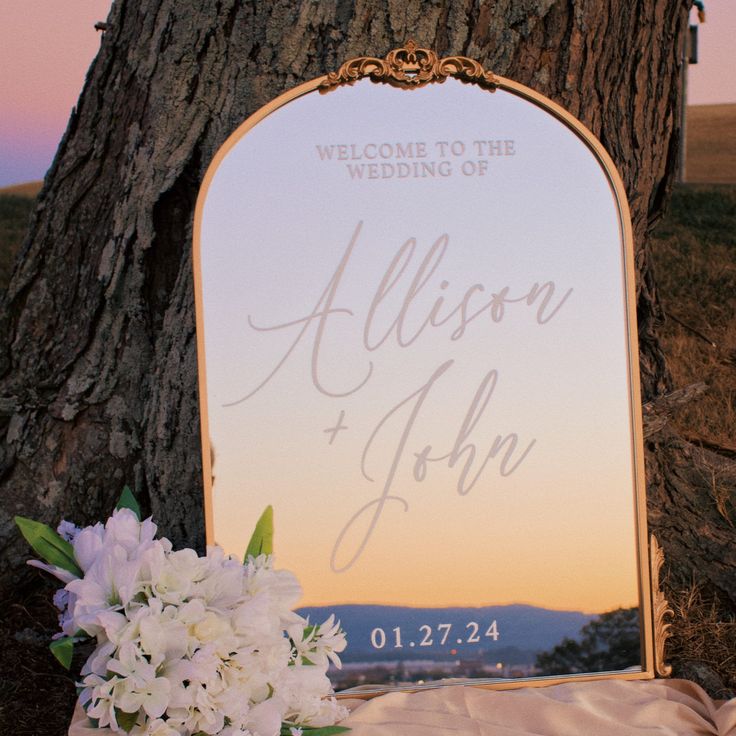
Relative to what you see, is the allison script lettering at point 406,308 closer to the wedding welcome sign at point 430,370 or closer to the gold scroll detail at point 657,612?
the wedding welcome sign at point 430,370

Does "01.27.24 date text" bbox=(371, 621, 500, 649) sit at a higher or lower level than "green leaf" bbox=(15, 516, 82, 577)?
lower

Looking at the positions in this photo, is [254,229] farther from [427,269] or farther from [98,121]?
[98,121]

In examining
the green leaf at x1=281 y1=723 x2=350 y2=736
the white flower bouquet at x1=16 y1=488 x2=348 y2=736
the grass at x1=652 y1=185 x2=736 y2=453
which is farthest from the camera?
the grass at x1=652 y1=185 x2=736 y2=453

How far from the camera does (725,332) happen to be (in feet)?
13.0

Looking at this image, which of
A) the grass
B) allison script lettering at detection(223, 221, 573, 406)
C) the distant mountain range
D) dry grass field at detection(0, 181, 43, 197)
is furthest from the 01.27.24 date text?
dry grass field at detection(0, 181, 43, 197)

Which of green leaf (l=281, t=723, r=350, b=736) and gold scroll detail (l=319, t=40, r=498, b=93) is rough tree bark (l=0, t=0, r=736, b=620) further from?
green leaf (l=281, t=723, r=350, b=736)

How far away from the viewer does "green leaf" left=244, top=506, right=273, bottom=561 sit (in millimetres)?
1574

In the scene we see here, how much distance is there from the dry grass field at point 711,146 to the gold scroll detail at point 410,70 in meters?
7.24

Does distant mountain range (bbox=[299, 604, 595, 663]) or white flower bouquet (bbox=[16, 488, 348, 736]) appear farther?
distant mountain range (bbox=[299, 604, 595, 663])

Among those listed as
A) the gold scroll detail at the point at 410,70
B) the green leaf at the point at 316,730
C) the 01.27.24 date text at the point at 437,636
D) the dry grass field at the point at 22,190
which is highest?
the dry grass field at the point at 22,190

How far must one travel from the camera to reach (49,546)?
146cm

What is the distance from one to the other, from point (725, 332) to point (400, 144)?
2.72 metres

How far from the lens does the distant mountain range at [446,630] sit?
1727mm

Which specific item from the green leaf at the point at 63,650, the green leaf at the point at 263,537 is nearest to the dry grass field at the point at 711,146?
the green leaf at the point at 263,537
